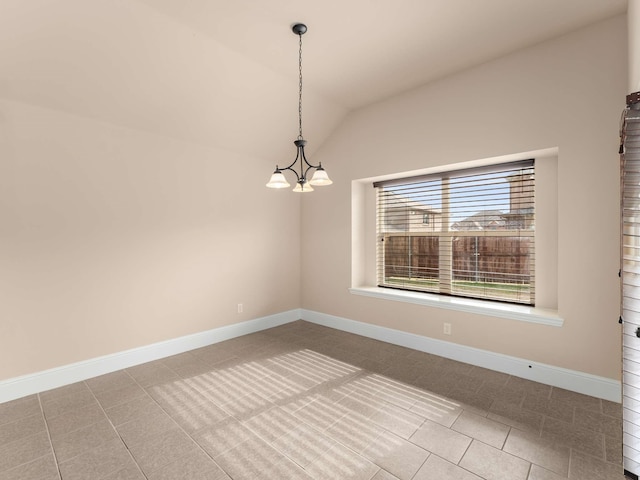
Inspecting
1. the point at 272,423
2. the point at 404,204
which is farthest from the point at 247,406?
the point at 404,204

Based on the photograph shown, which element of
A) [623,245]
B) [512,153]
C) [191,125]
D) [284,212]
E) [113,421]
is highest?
[191,125]

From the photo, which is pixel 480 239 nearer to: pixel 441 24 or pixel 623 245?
pixel 623 245

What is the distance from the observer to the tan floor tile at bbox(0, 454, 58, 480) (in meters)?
1.83

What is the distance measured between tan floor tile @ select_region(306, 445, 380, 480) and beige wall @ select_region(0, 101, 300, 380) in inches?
98.1

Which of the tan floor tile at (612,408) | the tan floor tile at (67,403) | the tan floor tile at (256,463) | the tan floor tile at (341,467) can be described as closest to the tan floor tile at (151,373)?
the tan floor tile at (67,403)

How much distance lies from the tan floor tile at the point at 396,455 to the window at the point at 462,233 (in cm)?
206

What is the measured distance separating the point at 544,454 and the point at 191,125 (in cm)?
421

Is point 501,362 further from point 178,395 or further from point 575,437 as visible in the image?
point 178,395

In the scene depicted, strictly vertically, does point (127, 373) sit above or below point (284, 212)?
below

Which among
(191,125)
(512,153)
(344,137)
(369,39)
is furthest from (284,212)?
(512,153)

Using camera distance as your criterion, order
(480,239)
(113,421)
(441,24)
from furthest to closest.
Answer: (480,239)
(441,24)
(113,421)

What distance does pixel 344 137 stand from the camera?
175 inches

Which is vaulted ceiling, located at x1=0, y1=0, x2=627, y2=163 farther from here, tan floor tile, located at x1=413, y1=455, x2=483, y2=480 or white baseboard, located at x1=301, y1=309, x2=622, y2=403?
→ tan floor tile, located at x1=413, y1=455, x2=483, y2=480

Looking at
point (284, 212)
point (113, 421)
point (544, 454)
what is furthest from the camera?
point (284, 212)
